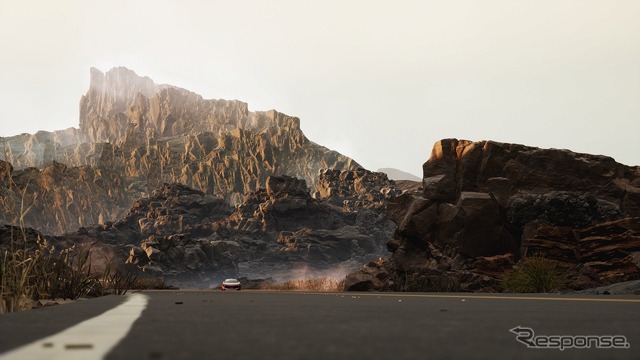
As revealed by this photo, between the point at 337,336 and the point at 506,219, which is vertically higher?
the point at 337,336

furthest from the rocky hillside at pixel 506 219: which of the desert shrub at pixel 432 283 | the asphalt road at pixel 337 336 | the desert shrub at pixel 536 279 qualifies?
the asphalt road at pixel 337 336

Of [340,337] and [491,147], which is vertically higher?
[491,147]

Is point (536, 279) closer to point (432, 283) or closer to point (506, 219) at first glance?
point (432, 283)

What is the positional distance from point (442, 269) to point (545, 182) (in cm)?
838

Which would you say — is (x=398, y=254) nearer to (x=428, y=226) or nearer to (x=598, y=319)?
(x=428, y=226)

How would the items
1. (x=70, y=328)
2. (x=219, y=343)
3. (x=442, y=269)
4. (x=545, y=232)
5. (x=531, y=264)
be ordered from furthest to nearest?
(x=442, y=269)
(x=545, y=232)
(x=531, y=264)
(x=70, y=328)
(x=219, y=343)

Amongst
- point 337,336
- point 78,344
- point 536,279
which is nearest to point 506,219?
point 536,279

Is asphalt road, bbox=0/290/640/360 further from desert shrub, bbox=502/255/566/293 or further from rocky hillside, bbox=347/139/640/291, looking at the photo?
rocky hillside, bbox=347/139/640/291

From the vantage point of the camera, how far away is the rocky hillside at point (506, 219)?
111 ft

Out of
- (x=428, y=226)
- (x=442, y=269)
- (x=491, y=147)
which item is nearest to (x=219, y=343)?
(x=442, y=269)

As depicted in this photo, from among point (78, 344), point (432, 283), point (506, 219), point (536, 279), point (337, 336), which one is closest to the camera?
point (78, 344)

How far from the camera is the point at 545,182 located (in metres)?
43.0

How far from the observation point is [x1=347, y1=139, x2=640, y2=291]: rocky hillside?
1335 inches

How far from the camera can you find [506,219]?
4116 cm
